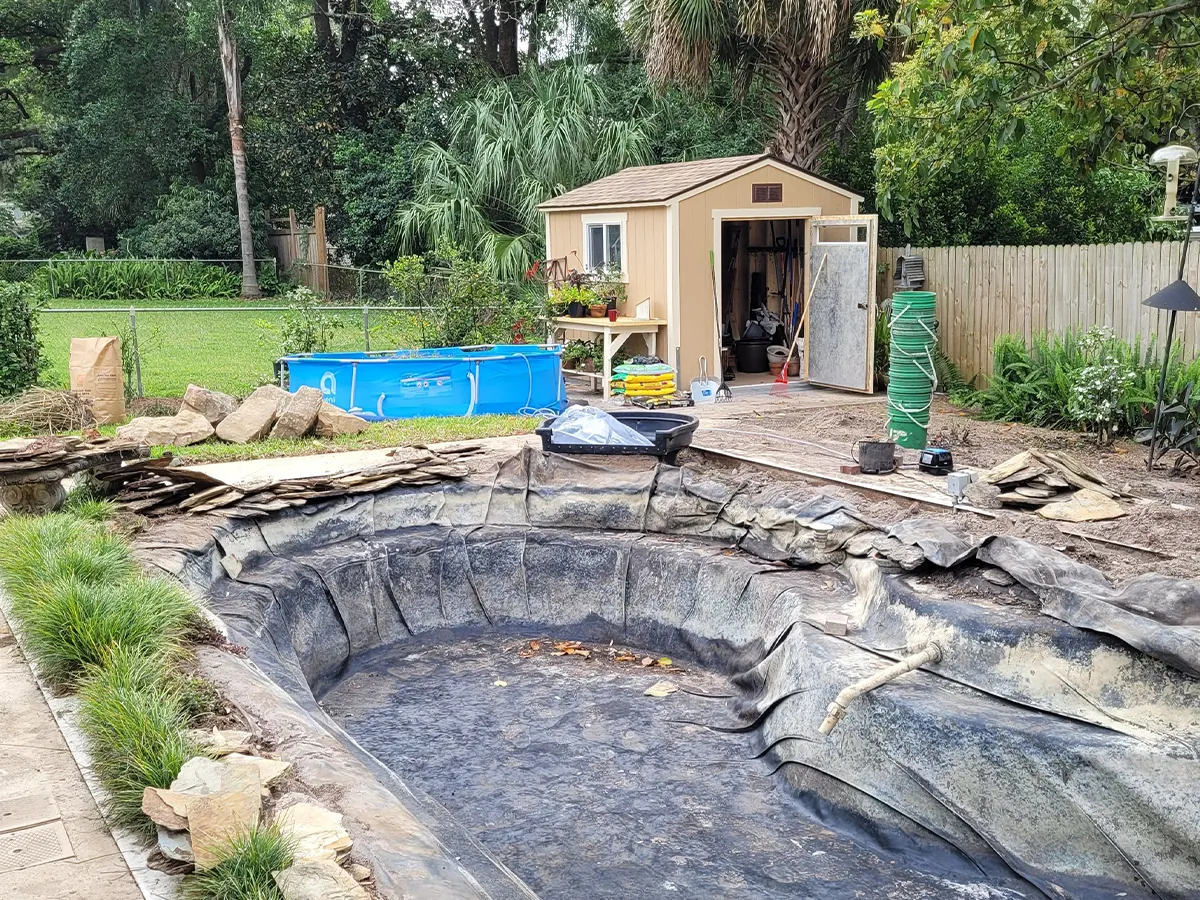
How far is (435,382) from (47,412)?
3869 mm

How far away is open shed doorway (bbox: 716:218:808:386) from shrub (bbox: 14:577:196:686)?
977cm

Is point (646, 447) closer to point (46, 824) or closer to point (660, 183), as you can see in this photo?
point (660, 183)

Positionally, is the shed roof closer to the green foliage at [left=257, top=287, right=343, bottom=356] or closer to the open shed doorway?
the open shed doorway

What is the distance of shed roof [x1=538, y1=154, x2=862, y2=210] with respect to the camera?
13.7 metres

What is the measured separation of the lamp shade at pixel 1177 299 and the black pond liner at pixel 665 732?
3717mm

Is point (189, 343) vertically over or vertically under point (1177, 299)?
under

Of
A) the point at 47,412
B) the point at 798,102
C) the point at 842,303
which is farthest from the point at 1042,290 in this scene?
the point at 47,412

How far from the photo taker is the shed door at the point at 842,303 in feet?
44.6

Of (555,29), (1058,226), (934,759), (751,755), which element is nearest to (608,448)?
(751,755)

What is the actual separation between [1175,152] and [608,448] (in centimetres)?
524

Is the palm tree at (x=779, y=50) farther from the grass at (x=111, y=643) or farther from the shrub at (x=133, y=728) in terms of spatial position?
the shrub at (x=133, y=728)

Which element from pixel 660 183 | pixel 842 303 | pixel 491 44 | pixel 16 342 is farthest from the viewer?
pixel 491 44

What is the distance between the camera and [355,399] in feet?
41.2

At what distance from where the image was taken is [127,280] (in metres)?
25.5
